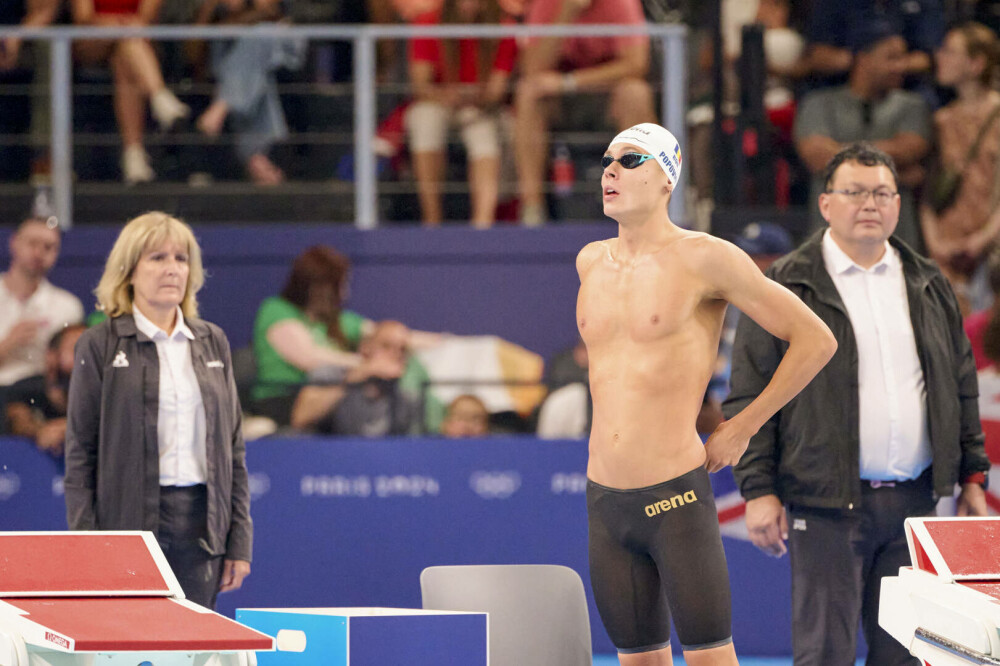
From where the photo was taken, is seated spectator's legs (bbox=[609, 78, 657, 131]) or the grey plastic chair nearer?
the grey plastic chair

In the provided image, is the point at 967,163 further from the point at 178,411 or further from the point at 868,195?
the point at 178,411

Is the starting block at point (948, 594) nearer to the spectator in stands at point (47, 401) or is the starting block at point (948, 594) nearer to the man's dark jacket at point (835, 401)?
the man's dark jacket at point (835, 401)

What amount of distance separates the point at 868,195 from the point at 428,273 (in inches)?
148

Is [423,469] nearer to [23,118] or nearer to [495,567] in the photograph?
[495,567]

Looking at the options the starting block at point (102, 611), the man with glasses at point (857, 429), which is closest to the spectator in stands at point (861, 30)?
the man with glasses at point (857, 429)

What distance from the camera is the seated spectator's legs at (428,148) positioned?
295 inches

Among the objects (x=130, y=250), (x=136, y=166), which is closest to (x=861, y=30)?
(x=136, y=166)

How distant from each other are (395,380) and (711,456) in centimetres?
304

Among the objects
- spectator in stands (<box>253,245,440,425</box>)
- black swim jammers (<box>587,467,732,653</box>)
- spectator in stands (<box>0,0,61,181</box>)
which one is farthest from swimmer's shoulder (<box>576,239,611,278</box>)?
spectator in stands (<box>0,0,61,181</box>)

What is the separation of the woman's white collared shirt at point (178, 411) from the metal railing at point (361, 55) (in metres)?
3.35

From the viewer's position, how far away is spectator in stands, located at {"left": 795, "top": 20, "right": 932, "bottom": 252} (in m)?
6.94

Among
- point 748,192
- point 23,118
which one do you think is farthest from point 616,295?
point 23,118

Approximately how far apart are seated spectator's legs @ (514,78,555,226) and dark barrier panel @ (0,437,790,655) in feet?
5.92

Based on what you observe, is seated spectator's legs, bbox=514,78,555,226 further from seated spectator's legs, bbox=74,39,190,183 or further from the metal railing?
seated spectator's legs, bbox=74,39,190,183
